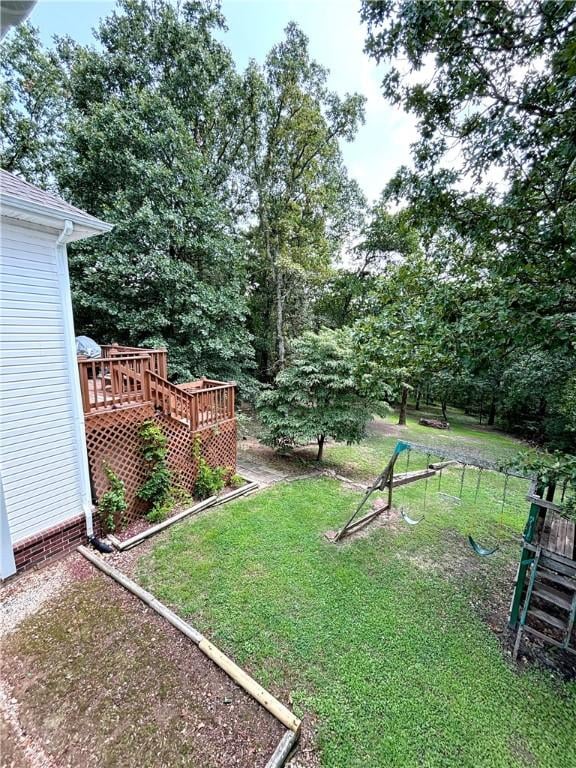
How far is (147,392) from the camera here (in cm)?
587

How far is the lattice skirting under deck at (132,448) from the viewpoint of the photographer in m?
5.16

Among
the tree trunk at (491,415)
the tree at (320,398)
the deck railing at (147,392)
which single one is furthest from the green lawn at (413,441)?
the deck railing at (147,392)

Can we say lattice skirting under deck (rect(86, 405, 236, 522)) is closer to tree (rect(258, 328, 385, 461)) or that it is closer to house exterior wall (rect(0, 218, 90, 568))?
house exterior wall (rect(0, 218, 90, 568))

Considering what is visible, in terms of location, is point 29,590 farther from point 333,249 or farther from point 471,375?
point 333,249

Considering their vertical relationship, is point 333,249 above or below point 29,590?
above

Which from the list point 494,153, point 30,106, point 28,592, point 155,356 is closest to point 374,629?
point 28,592

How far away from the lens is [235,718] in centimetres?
268

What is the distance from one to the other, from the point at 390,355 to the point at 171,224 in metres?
8.76

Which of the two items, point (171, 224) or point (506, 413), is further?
point (506, 413)

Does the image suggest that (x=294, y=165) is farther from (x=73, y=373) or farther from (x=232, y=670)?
(x=232, y=670)

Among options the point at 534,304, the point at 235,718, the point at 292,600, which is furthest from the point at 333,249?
the point at 235,718

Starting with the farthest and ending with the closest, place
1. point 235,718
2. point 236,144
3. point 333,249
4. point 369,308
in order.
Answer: point 333,249, point 236,144, point 369,308, point 235,718

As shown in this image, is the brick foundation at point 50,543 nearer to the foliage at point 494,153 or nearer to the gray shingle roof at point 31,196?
the gray shingle roof at point 31,196

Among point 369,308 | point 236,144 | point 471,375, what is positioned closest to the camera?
point 471,375
